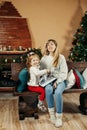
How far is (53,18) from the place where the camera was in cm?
Answer: 657

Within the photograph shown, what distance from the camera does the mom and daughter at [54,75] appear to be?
11.3 ft

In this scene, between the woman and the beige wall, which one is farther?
the beige wall

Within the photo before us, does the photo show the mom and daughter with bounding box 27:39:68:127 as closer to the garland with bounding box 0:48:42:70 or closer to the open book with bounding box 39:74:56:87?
the open book with bounding box 39:74:56:87

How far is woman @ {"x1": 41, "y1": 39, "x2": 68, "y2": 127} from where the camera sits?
3418 millimetres

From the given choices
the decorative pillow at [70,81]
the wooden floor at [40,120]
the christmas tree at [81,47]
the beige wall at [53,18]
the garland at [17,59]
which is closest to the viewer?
the wooden floor at [40,120]

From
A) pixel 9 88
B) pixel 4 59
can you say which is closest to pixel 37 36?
pixel 4 59

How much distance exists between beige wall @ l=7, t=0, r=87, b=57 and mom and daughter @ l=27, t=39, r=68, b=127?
9.04ft

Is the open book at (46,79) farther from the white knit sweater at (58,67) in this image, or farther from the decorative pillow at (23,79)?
the decorative pillow at (23,79)

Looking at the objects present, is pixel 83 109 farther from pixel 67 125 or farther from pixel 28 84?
pixel 28 84

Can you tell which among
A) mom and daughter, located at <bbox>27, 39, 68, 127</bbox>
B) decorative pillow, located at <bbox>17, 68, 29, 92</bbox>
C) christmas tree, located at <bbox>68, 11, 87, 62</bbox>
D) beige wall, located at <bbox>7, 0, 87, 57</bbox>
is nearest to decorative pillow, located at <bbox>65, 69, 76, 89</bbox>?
mom and daughter, located at <bbox>27, 39, 68, 127</bbox>

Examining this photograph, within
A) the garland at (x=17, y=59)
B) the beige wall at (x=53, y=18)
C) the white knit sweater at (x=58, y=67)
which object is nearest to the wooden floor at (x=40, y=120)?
the white knit sweater at (x=58, y=67)

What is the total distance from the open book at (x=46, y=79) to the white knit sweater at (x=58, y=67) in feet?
0.23

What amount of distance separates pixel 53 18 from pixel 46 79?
326 centimetres

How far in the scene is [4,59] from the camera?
566 cm
